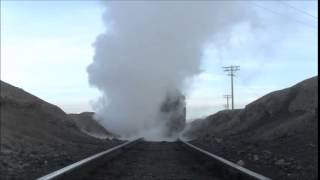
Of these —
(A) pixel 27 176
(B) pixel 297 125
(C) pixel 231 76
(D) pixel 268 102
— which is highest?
(C) pixel 231 76

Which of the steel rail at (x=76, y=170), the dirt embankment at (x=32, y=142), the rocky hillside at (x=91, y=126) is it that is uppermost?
the rocky hillside at (x=91, y=126)

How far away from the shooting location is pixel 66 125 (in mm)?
35906

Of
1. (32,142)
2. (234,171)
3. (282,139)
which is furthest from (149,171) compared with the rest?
(282,139)

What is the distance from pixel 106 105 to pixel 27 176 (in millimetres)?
35991

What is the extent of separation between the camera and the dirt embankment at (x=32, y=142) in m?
14.5

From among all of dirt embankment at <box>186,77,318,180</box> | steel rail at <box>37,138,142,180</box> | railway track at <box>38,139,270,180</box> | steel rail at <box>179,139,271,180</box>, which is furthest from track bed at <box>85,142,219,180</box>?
dirt embankment at <box>186,77,318,180</box>

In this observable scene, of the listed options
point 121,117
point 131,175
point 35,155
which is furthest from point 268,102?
point 131,175

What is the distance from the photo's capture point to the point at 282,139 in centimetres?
2450

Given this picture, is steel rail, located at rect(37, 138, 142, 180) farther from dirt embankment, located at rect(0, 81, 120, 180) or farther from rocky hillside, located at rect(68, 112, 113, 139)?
rocky hillside, located at rect(68, 112, 113, 139)

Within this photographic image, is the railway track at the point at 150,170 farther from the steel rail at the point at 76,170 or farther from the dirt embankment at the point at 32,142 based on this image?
the dirt embankment at the point at 32,142

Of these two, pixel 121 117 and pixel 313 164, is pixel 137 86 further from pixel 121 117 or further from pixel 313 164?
pixel 313 164

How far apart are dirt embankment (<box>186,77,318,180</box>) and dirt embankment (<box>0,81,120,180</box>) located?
5055 mm

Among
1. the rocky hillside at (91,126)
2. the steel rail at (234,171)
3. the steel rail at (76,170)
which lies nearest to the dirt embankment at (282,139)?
the steel rail at (234,171)

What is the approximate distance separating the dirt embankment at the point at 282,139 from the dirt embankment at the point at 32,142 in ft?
16.6
